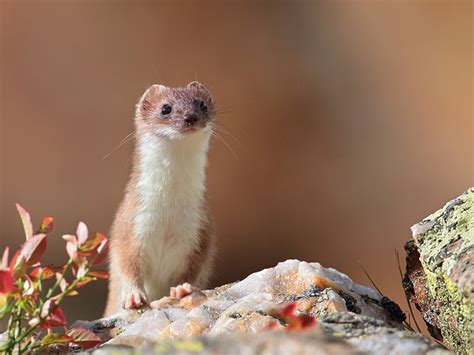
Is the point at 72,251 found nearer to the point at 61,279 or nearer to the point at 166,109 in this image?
the point at 61,279

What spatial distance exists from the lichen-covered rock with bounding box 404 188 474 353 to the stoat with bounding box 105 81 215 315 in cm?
84

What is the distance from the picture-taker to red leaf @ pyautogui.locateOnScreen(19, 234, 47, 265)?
1145mm

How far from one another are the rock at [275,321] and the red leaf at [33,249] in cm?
18

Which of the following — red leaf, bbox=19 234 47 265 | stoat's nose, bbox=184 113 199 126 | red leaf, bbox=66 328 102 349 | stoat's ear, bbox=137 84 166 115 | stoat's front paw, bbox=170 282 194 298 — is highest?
stoat's ear, bbox=137 84 166 115

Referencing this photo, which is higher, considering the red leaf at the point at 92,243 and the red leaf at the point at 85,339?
the red leaf at the point at 92,243

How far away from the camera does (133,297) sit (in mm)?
1914

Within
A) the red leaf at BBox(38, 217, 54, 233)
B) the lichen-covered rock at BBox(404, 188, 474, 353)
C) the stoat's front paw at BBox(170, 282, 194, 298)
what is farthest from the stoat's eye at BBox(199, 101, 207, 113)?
the red leaf at BBox(38, 217, 54, 233)

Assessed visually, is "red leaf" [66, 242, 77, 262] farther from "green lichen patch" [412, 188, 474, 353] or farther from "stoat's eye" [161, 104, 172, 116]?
"stoat's eye" [161, 104, 172, 116]

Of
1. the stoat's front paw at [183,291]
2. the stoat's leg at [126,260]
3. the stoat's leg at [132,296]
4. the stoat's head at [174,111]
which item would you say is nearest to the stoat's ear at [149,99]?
the stoat's head at [174,111]

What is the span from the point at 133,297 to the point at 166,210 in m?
0.31

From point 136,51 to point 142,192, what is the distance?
2.27 meters

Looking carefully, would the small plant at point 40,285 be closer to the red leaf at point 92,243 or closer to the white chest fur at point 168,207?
the red leaf at point 92,243

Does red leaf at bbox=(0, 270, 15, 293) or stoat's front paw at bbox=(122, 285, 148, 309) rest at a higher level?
red leaf at bbox=(0, 270, 15, 293)

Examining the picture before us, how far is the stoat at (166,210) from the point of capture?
214 centimetres
